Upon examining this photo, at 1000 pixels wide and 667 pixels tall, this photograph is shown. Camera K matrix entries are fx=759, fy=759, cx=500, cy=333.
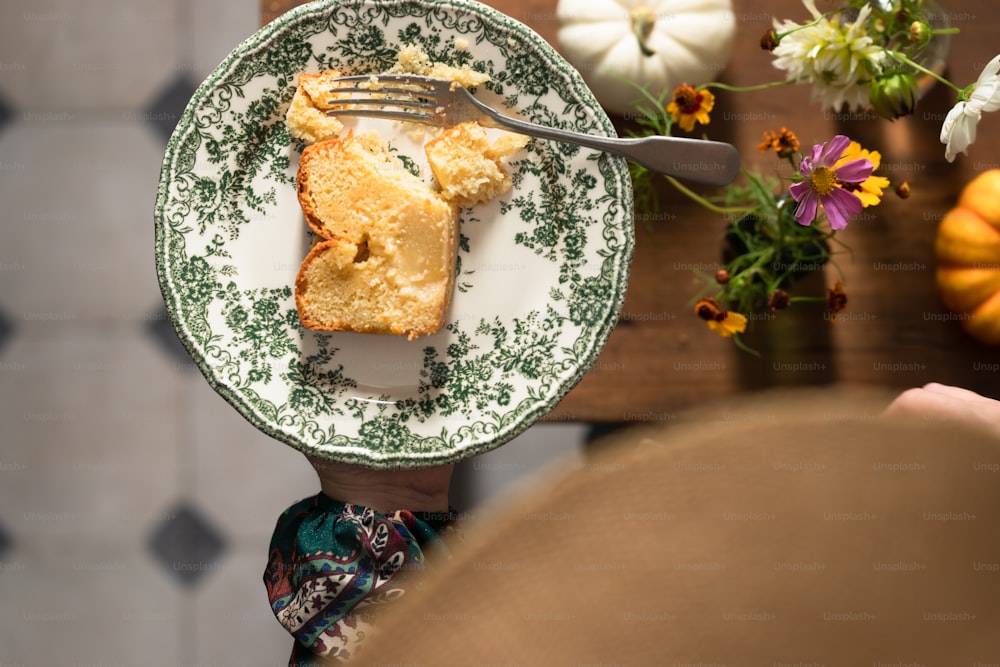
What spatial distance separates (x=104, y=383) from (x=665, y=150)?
1299mm

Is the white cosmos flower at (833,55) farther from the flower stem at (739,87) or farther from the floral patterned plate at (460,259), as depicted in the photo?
the floral patterned plate at (460,259)

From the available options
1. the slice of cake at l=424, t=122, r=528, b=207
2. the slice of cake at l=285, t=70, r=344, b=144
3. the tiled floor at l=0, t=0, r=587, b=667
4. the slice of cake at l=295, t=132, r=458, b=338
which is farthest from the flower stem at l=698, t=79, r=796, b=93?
the tiled floor at l=0, t=0, r=587, b=667

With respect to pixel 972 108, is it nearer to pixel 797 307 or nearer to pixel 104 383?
pixel 797 307

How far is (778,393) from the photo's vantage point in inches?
40.1

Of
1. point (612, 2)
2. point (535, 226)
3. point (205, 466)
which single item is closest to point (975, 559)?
point (535, 226)

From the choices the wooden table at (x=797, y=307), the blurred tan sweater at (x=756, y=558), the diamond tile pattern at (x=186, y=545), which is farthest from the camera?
the diamond tile pattern at (x=186, y=545)

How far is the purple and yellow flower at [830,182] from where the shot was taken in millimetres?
801

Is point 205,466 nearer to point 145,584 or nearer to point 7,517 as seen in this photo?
point 145,584

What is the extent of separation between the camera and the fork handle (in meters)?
0.91

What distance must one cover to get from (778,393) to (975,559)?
716mm

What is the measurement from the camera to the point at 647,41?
0.94 metres

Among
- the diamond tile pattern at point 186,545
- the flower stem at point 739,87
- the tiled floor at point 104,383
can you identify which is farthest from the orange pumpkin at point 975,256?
the diamond tile pattern at point 186,545

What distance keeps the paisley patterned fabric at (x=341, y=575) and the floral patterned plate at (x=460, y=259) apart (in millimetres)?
122

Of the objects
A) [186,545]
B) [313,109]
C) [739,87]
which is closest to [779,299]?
[739,87]
